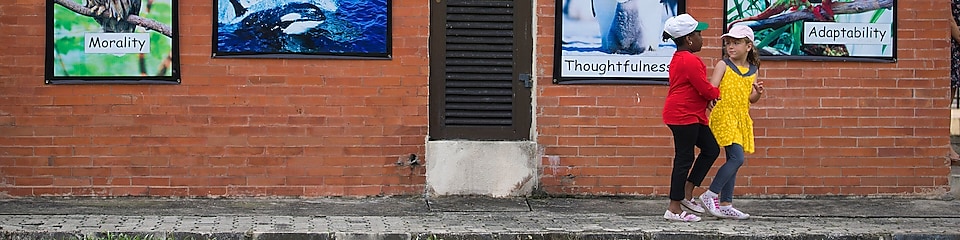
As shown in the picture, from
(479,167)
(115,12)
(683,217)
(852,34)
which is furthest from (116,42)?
(852,34)

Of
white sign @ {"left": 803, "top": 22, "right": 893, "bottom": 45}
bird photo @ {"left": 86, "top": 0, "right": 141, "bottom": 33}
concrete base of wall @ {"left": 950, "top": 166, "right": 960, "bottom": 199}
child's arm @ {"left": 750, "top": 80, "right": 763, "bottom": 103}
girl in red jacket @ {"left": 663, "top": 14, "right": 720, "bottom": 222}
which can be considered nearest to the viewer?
girl in red jacket @ {"left": 663, "top": 14, "right": 720, "bottom": 222}

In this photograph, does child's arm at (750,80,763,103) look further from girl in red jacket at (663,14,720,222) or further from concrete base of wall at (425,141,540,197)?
concrete base of wall at (425,141,540,197)

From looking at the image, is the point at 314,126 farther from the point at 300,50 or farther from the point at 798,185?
the point at 798,185

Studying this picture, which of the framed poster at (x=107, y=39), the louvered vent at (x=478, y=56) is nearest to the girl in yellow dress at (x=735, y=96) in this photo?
the louvered vent at (x=478, y=56)

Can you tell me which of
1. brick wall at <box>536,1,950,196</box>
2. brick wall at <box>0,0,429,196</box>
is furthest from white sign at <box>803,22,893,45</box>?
brick wall at <box>0,0,429,196</box>

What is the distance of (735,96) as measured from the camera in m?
8.12

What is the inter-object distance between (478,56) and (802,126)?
237 cm

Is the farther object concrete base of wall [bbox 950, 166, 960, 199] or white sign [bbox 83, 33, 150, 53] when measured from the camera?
concrete base of wall [bbox 950, 166, 960, 199]

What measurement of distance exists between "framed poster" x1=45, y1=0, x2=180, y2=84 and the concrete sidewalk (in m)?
0.89

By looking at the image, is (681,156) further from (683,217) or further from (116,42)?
(116,42)

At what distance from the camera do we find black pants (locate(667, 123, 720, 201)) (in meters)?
8.03

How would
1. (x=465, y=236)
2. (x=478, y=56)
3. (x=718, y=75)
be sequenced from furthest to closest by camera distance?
(x=478, y=56)
(x=718, y=75)
(x=465, y=236)

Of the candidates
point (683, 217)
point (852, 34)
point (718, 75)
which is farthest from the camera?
point (852, 34)

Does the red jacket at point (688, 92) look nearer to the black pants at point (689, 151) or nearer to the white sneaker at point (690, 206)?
the black pants at point (689, 151)
